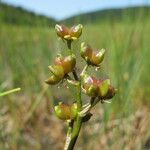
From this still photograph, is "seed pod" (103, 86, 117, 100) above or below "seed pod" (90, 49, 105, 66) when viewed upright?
below

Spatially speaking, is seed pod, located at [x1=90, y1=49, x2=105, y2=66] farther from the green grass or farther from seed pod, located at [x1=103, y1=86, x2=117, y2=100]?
the green grass

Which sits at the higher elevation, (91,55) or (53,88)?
(91,55)

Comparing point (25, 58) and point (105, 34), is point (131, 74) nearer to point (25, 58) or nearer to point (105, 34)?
point (25, 58)


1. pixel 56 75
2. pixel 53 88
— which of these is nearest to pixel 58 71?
pixel 56 75

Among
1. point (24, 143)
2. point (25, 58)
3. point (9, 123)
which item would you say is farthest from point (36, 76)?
point (24, 143)

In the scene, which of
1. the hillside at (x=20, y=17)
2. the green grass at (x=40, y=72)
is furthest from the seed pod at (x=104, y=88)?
the hillside at (x=20, y=17)

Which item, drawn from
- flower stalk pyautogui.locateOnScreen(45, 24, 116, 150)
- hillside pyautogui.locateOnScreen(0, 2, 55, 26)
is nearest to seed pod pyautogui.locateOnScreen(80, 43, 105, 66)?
flower stalk pyautogui.locateOnScreen(45, 24, 116, 150)

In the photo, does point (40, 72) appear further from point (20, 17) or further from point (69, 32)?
point (69, 32)
